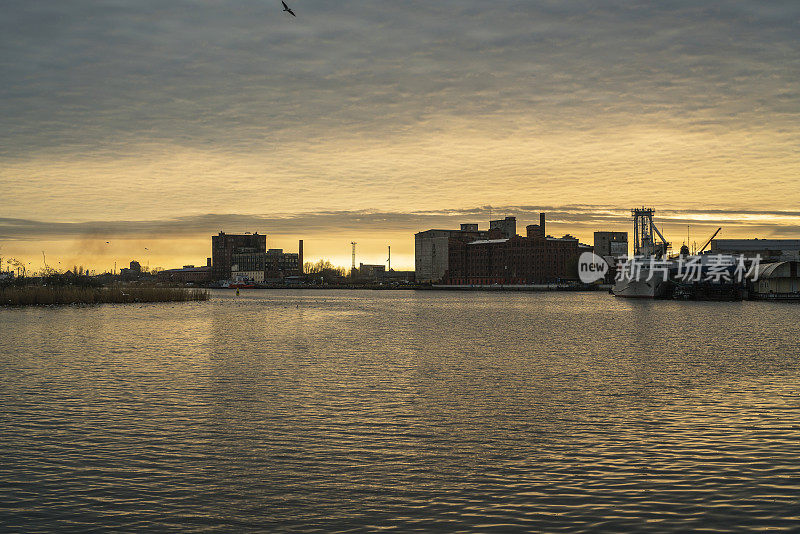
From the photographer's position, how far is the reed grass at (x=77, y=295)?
4168 inches

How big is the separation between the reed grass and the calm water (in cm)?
6724

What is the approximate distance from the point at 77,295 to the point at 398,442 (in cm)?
10356

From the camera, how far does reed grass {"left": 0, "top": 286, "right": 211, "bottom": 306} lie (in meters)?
106

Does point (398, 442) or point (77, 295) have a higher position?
point (77, 295)

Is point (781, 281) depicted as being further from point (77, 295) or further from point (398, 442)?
point (398, 442)

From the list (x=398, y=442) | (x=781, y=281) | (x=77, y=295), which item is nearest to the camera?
(x=398, y=442)

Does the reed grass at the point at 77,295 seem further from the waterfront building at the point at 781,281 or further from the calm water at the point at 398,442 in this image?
the waterfront building at the point at 781,281

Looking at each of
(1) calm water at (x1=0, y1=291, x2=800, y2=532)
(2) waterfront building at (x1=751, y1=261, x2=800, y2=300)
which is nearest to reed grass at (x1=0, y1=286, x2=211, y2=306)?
(1) calm water at (x1=0, y1=291, x2=800, y2=532)

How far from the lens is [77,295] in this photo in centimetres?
11250

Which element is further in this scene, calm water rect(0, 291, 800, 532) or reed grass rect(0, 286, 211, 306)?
reed grass rect(0, 286, 211, 306)

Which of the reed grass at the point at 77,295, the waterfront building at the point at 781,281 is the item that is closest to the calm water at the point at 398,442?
the reed grass at the point at 77,295

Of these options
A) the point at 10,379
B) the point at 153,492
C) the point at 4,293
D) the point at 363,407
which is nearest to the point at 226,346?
the point at 10,379

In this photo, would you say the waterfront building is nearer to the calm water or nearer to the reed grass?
the calm water

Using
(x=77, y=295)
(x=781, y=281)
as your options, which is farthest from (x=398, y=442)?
(x=781, y=281)
